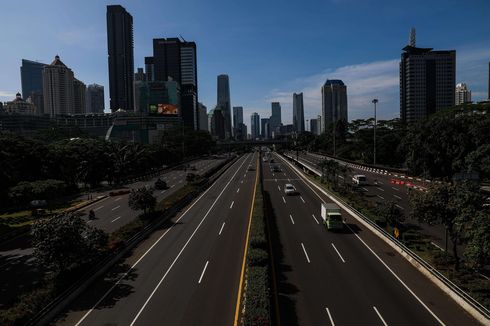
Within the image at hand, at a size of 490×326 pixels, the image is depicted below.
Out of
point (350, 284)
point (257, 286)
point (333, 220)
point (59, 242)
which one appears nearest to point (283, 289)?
point (257, 286)

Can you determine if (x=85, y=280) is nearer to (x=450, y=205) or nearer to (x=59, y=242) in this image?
(x=59, y=242)

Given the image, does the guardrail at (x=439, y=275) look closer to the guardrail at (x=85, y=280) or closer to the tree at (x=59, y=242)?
the guardrail at (x=85, y=280)

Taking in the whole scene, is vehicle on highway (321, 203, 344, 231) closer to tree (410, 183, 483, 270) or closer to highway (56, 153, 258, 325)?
highway (56, 153, 258, 325)

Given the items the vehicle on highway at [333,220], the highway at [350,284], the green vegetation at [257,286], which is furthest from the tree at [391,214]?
the green vegetation at [257,286]

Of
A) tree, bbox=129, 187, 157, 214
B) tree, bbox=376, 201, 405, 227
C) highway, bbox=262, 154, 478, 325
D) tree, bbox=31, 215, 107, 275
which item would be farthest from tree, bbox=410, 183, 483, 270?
tree, bbox=129, 187, 157, 214

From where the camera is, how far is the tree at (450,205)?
21109 millimetres

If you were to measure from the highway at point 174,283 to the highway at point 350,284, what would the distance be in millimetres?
3342

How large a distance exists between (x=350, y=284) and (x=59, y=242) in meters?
17.8

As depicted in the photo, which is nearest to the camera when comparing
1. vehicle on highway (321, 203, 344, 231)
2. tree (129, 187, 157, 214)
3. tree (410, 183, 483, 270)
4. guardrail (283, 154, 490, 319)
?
guardrail (283, 154, 490, 319)

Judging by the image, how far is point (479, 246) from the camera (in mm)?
17953

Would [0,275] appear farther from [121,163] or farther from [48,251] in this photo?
[121,163]

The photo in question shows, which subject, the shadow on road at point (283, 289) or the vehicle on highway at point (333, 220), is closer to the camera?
the shadow on road at point (283, 289)

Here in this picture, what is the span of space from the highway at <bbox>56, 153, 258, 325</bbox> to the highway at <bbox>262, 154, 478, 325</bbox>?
11.0ft

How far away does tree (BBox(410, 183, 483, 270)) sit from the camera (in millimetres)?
21109
